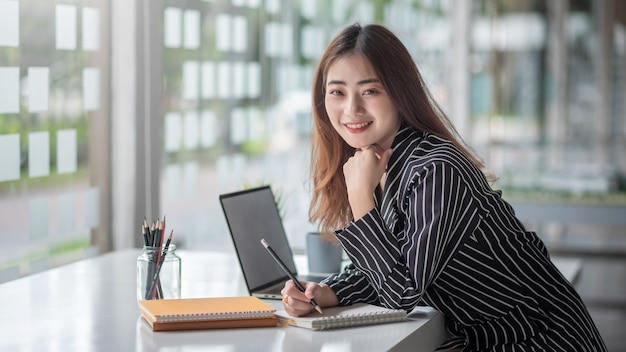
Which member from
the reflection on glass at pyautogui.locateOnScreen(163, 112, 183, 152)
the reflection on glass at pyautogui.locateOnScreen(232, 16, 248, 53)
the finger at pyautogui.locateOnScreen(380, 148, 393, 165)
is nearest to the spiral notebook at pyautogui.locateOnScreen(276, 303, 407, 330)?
the finger at pyautogui.locateOnScreen(380, 148, 393, 165)

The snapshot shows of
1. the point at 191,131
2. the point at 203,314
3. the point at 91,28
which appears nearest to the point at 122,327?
the point at 203,314

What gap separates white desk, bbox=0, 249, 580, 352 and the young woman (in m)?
0.09

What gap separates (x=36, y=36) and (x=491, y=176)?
133 cm

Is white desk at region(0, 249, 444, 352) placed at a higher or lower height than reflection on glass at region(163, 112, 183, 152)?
lower

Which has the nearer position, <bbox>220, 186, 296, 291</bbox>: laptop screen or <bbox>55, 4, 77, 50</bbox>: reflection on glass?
<bbox>220, 186, 296, 291</bbox>: laptop screen

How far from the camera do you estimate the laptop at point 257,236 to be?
217 centimetres

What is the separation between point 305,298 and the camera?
183cm

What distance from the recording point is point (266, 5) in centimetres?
411

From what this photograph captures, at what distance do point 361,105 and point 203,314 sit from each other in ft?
1.90

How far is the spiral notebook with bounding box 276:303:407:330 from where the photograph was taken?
1754 mm

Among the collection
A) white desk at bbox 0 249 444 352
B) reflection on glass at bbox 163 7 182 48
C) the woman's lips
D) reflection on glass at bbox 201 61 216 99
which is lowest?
white desk at bbox 0 249 444 352

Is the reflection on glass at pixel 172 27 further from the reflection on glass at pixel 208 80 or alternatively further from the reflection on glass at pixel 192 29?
the reflection on glass at pixel 208 80

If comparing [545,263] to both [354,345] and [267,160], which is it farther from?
[267,160]

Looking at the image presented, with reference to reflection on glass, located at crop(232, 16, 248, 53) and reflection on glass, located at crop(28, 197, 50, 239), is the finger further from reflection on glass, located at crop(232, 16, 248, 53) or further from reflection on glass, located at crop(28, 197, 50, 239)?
reflection on glass, located at crop(232, 16, 248, 53)
